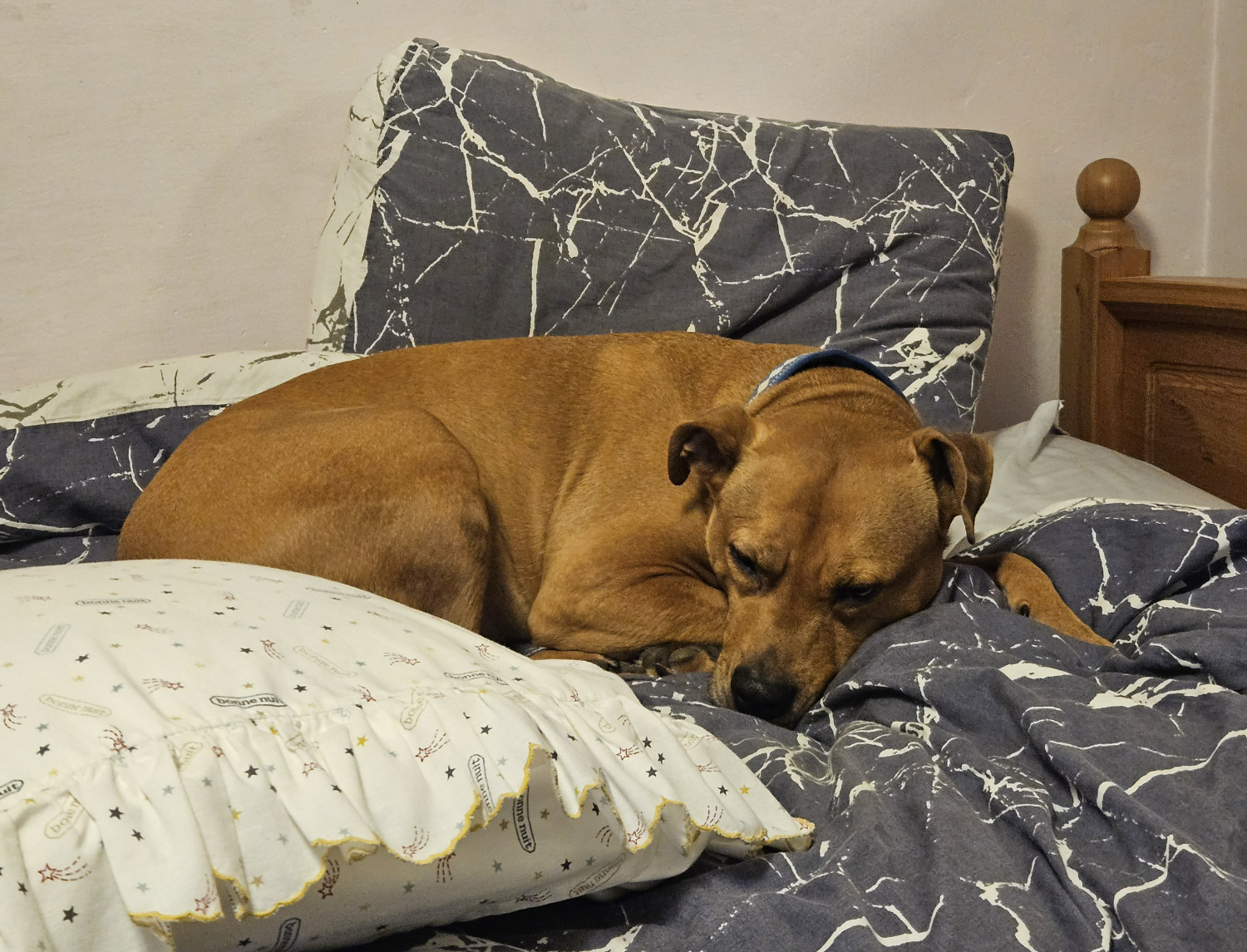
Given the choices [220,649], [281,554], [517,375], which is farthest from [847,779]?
[517,375]

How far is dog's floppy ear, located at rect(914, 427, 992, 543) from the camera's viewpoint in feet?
6.79

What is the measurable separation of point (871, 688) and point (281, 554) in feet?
3.90

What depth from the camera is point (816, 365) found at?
2.47 meters

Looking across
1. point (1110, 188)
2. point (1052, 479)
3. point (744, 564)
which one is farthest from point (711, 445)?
point (1110, 188)

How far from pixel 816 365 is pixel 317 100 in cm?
206

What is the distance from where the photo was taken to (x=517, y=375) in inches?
102

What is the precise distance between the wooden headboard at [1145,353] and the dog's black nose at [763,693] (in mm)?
1841

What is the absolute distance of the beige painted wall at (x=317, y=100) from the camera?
3279mm

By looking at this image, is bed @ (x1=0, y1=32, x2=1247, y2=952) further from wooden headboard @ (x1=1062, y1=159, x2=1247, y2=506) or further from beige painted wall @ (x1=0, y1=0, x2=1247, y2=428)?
beige painted wall @ (x1=0, y1=0, x2=1247, y2=428)

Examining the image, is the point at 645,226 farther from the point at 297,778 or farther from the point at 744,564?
the point at 297,778

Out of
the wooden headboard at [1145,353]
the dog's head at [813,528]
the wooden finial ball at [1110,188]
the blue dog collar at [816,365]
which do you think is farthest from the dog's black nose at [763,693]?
the wooden finial ball at [1110,188]

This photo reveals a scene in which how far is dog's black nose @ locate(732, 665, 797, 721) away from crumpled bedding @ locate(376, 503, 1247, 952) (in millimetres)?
67

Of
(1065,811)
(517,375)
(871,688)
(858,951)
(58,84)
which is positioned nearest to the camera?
(858,951)

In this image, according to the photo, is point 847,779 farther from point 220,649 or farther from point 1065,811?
point 220,649
